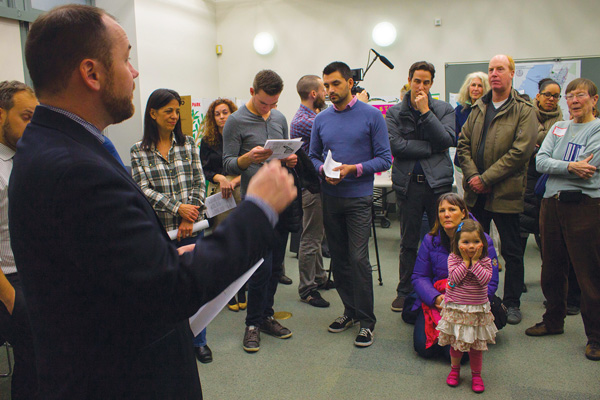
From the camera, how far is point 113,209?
29.0 inches

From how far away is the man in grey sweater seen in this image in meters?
2.81

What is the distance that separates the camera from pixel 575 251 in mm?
2662

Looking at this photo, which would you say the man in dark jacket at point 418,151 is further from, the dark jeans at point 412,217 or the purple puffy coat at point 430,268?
the purple puffy coat at point 430,268

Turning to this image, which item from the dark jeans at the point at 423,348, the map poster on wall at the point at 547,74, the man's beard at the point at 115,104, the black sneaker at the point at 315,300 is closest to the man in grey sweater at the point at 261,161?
the black sneaker at the point at 315,300

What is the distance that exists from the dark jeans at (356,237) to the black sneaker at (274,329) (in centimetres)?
49

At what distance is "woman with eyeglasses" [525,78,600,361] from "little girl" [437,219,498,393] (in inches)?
27.9

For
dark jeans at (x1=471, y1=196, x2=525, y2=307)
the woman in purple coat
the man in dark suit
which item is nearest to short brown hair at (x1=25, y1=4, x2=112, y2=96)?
the man in dark suit

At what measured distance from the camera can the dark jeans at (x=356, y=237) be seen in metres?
2.87

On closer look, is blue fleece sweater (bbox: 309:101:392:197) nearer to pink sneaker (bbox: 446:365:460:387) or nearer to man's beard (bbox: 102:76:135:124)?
pink sneaker (bbox: 446:365:460:387)

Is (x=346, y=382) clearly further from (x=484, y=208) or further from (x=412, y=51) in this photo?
(x=412, y=51)

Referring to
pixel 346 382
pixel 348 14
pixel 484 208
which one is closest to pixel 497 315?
pixel 484 208

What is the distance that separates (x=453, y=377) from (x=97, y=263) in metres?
2.14

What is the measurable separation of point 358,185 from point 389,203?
380 cm

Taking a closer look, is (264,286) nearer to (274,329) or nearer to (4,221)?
(274,329)
